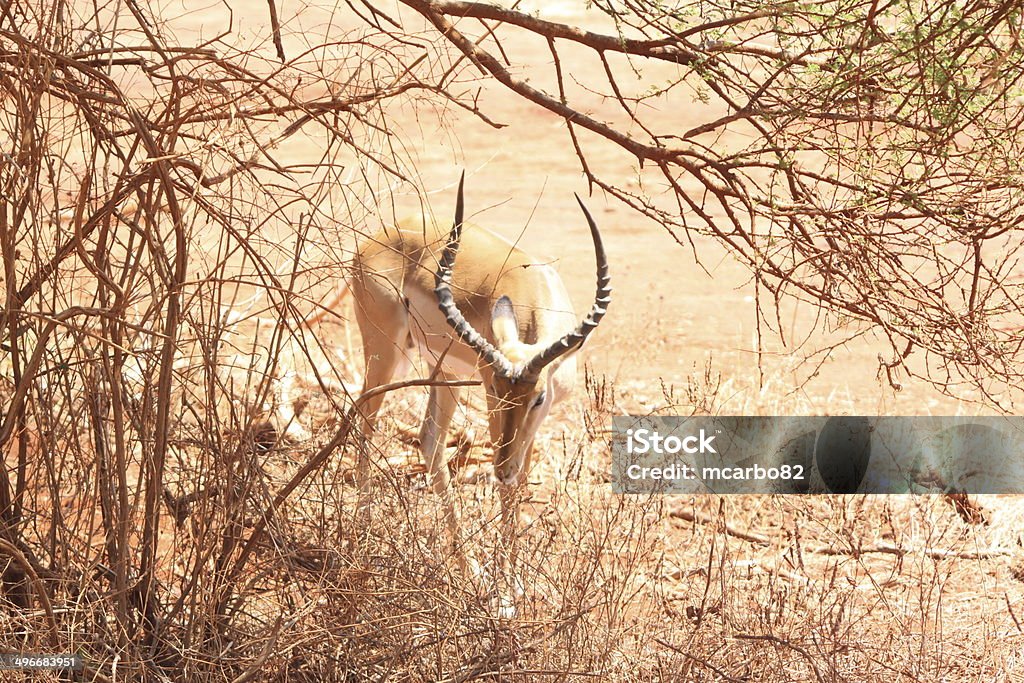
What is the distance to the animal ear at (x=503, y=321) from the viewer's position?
631 centimetres

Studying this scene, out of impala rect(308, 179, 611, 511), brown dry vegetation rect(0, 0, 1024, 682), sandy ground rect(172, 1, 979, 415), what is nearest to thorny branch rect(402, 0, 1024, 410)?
brown dry vegetation rect(0, 0, 1024, 682)

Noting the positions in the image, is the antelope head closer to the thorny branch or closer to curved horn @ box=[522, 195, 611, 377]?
curved horn @ box=[522, 195, 611, 377]

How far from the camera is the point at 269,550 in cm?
383

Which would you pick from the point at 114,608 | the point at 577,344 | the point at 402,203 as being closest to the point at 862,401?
the point at 577,344

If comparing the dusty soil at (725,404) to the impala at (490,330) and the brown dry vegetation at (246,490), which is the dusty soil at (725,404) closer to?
the brown dry vegetation at (246,490)

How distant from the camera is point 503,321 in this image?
6.41 m

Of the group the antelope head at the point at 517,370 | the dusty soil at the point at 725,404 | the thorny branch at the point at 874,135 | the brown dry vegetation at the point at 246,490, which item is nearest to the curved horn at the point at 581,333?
the antelope head at the point at 517,370

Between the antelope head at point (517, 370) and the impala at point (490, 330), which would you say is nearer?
the antelope head at point (517, 370)

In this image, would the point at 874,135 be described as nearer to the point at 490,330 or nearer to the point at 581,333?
the point at 581,333

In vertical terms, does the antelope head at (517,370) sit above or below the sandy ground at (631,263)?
below

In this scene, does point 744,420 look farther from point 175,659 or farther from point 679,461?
point 175,659

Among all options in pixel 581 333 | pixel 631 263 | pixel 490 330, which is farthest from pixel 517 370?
pixel 631 263

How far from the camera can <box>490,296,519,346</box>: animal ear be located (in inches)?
248

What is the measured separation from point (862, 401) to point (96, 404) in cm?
650
